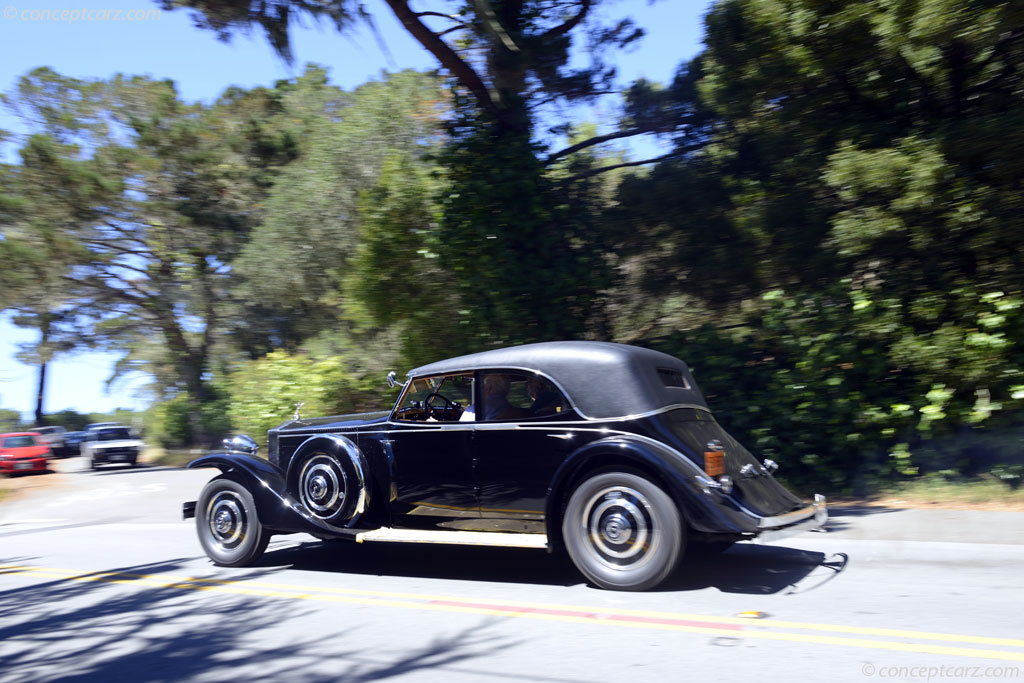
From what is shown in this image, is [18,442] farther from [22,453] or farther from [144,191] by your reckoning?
[144,191]

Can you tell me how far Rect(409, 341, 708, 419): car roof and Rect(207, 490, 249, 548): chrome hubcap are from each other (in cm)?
243

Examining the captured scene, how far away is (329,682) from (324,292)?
789 inches

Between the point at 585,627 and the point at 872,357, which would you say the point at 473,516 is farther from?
the point at 872,357

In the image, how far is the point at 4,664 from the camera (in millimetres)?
5156

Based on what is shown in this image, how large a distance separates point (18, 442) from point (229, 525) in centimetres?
2496

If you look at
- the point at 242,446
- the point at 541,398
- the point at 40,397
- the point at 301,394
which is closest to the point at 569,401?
the point at 541,398

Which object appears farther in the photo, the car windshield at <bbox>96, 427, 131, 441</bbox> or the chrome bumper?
the car windshield at <bbox>96, 427, 131, 441</bbox>

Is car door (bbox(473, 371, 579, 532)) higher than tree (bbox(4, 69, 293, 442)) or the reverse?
the reverse

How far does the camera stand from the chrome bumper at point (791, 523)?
5926 mm

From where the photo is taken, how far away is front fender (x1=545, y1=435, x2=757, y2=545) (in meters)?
5.82

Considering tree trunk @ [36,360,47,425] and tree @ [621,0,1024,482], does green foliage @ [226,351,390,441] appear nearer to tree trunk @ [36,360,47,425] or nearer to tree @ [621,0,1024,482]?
tree @ [621,0,1024,482]

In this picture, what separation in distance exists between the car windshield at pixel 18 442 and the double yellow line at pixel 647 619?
24637 millimetres

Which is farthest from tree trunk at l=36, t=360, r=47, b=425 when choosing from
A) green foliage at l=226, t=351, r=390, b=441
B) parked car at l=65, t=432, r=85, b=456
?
green foliage at l=226, t=351, r=390, b=441

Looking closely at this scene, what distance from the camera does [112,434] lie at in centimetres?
3081
